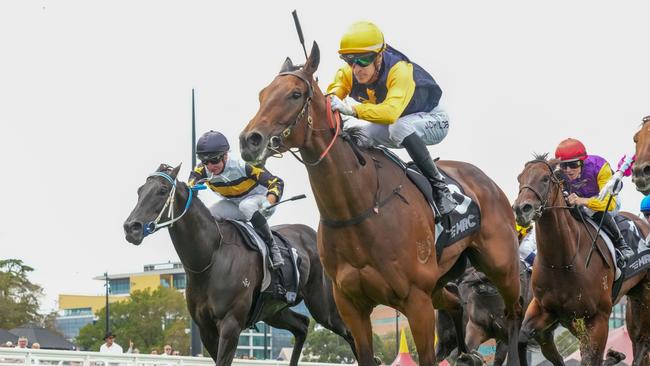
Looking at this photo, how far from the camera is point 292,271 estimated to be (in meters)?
15.0

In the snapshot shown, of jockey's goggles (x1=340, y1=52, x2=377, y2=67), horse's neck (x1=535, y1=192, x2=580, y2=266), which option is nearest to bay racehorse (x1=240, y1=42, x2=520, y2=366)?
jockey's goggles (x1=340, y1=52, x2=377, y2=67)

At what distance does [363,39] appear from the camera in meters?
9.75

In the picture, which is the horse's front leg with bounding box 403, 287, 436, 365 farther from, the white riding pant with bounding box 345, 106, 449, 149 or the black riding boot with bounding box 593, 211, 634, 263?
the black riding boot with bounding box 593, 211, 634, 263

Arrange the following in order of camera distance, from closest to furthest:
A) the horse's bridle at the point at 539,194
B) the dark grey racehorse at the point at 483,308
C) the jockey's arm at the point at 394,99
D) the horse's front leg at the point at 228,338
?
the jockey's arm at the point at 394,99, the horse's bridle at the point at 539,194, the horse's front leg at the point at 228,338, the dark grey racehorse at the point at 483,308

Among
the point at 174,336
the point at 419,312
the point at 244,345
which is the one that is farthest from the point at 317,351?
the point at 419,312

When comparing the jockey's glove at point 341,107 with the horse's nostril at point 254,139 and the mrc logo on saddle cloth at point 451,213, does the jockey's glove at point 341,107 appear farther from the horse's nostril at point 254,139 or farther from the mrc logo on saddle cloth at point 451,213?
the horse's nostril at point 254,139

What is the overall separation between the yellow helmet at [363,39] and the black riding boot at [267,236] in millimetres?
5044

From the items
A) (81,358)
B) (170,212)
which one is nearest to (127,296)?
(81,358)

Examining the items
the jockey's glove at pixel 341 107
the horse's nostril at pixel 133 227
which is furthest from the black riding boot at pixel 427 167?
the horse's nostril at pixel 133 227

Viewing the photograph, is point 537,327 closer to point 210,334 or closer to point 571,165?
point 571,165

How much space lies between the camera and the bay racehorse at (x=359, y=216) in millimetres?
8797

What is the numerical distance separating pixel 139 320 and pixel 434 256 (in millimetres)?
85799

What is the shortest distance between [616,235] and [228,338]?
4546mm

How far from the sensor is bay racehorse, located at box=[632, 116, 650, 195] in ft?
33.0
